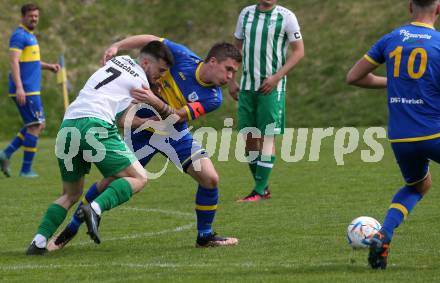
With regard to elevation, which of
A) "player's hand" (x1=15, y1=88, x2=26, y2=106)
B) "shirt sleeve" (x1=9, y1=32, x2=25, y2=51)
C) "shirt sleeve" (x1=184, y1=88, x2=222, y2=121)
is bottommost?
"player's hand" (x1=15, y1=88, x2=26, y2=106)

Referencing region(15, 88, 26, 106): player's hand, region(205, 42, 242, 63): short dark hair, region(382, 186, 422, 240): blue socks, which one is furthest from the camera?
region(15, 88, 26, 106): player's hand

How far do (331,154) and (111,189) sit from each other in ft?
33.0

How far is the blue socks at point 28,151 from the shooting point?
50.1ft

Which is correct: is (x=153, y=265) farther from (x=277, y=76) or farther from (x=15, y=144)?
(x=15, y=144)

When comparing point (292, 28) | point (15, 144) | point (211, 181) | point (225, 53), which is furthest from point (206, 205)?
point (15, 144)

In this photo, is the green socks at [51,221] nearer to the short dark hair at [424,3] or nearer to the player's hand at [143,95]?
the player's hand at [143,95]

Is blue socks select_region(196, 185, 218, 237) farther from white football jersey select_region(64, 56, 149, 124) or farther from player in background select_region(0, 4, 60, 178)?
player in background select_region(0, 4, 60, 178)

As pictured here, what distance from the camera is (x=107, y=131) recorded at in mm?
7801

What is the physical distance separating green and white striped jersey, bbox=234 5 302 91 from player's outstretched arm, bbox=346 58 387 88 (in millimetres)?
4656

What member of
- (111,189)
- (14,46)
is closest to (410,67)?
(111,189)

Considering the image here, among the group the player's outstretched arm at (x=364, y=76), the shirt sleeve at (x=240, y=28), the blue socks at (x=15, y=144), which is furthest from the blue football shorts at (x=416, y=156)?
the blue socks at (x=15, y=144)

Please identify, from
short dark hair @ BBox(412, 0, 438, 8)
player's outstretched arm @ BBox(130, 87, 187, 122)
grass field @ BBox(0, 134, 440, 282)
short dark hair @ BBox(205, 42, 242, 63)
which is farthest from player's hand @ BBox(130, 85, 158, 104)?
short dark hair @ BBox(412, 0, 438, 8)

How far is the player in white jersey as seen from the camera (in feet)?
25.4

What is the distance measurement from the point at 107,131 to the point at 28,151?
25.3 feet
